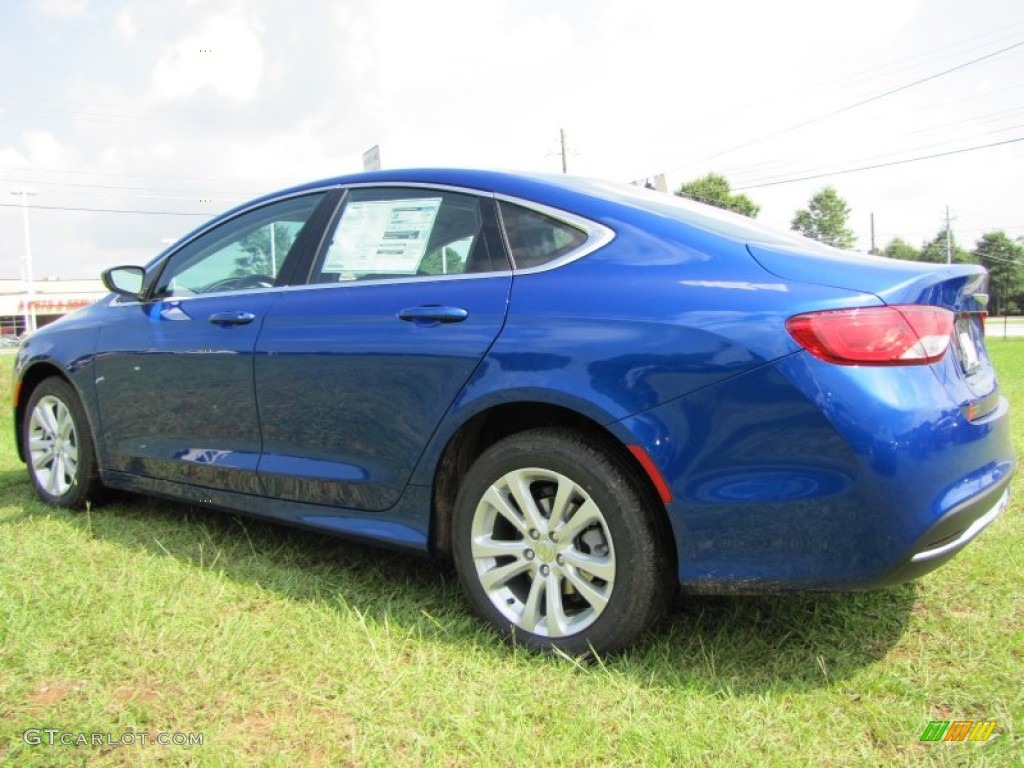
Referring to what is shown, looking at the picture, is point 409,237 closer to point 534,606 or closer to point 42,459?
point 534,606

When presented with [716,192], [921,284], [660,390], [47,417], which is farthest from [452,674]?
[716,192]

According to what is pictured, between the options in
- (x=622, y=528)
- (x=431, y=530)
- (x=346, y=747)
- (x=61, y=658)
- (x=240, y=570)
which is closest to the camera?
(x=346, y=747)

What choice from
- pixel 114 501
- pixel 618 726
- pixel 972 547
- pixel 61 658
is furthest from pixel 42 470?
pixel 972 547

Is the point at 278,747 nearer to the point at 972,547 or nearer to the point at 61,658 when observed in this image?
the point at 61,658

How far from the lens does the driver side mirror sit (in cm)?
371

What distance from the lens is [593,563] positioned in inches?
87.2

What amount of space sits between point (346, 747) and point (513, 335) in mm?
1191

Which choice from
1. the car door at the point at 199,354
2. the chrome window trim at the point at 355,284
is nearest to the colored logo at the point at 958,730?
the chrome window trim at the point at 355,284

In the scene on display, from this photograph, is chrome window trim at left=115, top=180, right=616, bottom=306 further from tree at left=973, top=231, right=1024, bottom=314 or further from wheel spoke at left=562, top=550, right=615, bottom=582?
tree at left=973, top=231, right=1024, bottom=314

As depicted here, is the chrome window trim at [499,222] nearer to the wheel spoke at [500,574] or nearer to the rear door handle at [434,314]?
the rear door handle at [434,314]

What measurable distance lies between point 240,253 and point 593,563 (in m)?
2.17

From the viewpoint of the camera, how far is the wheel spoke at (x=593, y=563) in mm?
2186

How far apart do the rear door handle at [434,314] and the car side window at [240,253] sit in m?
0.85

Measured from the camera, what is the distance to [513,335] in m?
2.33
